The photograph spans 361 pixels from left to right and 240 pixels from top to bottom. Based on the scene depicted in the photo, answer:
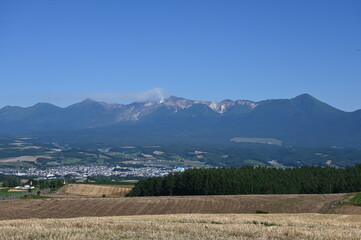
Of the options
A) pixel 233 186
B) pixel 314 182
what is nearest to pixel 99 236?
pixel 233 186

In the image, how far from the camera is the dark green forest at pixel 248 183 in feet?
279

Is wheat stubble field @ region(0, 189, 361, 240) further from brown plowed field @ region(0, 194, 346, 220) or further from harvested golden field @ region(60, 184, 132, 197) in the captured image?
harvested golden field @ region(60, 184, 132, 197)

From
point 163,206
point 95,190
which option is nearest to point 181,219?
point 163,206

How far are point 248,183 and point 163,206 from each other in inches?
1266

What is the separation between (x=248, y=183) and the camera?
85.1 m

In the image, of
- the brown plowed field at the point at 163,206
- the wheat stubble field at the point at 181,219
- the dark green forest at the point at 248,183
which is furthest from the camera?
the dark green forest at the point at 248,183

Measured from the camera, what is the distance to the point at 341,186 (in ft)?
289

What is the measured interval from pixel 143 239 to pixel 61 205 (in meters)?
35.7

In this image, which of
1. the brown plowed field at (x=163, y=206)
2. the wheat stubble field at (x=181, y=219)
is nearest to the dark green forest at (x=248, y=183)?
the wheat stubble field at (x=181, y=219)

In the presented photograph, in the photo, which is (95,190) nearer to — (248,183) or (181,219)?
(248,183)

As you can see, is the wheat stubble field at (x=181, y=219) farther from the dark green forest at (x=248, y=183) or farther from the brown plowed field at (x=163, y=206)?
the dark green forest at (x=248, y=183)

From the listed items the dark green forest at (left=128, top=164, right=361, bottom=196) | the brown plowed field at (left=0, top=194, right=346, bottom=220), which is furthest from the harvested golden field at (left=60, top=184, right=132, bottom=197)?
the brown plowed field at (left=0, top=194, right=346, bottom=220)

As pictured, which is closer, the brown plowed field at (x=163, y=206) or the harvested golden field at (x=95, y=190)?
the brown plowed field at (x=163, y=206)

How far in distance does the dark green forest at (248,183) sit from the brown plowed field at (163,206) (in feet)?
71.6
